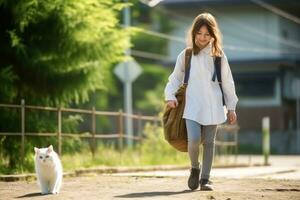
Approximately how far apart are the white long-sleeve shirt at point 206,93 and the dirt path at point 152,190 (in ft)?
2.92

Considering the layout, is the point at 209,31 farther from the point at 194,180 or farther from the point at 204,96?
the point at 194,180

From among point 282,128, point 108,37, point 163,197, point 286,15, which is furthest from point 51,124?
point 286,15

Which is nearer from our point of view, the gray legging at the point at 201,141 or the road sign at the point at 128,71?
the gray legging at the point at 201,141

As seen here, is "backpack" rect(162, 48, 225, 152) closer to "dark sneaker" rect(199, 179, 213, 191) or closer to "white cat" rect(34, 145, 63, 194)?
"dark sneaker" rect(199, 179, 213, 191)

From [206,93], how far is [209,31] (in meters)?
0.72

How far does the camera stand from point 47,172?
9.05 meters

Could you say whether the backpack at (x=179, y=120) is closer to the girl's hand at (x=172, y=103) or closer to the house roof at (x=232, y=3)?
the girl's hand at (x=172, y=103)

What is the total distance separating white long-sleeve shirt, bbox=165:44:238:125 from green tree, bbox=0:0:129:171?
5232 mm

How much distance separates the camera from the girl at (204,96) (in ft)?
29.2

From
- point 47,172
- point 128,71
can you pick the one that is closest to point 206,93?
point 47,172

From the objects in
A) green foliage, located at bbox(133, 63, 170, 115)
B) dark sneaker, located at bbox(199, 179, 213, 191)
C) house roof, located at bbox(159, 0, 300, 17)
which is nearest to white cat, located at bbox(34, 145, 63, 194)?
dark sneaker, located at bbox(199, 179, 213, 191)

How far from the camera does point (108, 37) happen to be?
1510 cm

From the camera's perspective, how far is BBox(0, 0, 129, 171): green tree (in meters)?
13.8


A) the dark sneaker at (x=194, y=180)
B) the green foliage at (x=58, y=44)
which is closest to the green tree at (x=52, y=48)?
the green foliage at (x=58, y=44)
